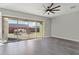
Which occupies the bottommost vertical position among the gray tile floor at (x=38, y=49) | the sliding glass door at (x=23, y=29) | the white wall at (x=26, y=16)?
the gray tile floor at (x=38, y=49)

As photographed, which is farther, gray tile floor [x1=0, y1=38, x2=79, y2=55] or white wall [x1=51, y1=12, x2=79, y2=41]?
white wall [x1=51, y1=12, x2=79, y2=41]

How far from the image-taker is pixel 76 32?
811 cm

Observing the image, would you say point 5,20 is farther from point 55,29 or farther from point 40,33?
point 55,29

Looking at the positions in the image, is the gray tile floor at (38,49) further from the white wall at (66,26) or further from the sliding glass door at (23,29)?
the sliding glass door at (23,29)

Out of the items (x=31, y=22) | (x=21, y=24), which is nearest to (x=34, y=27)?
(x=31, y=22)

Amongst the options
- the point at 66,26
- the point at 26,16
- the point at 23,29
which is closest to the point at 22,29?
the point at 23,29

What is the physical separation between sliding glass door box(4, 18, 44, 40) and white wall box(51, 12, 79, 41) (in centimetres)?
163

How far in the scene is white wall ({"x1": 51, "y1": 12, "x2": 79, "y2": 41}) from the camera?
8.19 meters

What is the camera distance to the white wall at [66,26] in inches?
323

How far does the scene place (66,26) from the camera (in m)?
9.23

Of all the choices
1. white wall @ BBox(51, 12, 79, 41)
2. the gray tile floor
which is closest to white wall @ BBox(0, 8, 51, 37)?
white wall @ BBox(51, 12, 79, 41)

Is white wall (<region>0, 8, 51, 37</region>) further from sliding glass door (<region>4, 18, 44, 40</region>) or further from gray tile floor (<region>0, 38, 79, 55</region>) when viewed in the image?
gray tile floor (<region>0, 38, 79, 55</region>)

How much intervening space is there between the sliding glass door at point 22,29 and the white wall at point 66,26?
64.0 inches

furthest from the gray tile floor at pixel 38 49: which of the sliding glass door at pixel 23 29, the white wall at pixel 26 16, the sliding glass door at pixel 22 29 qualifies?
the sliding glass door at pixel 23 29
